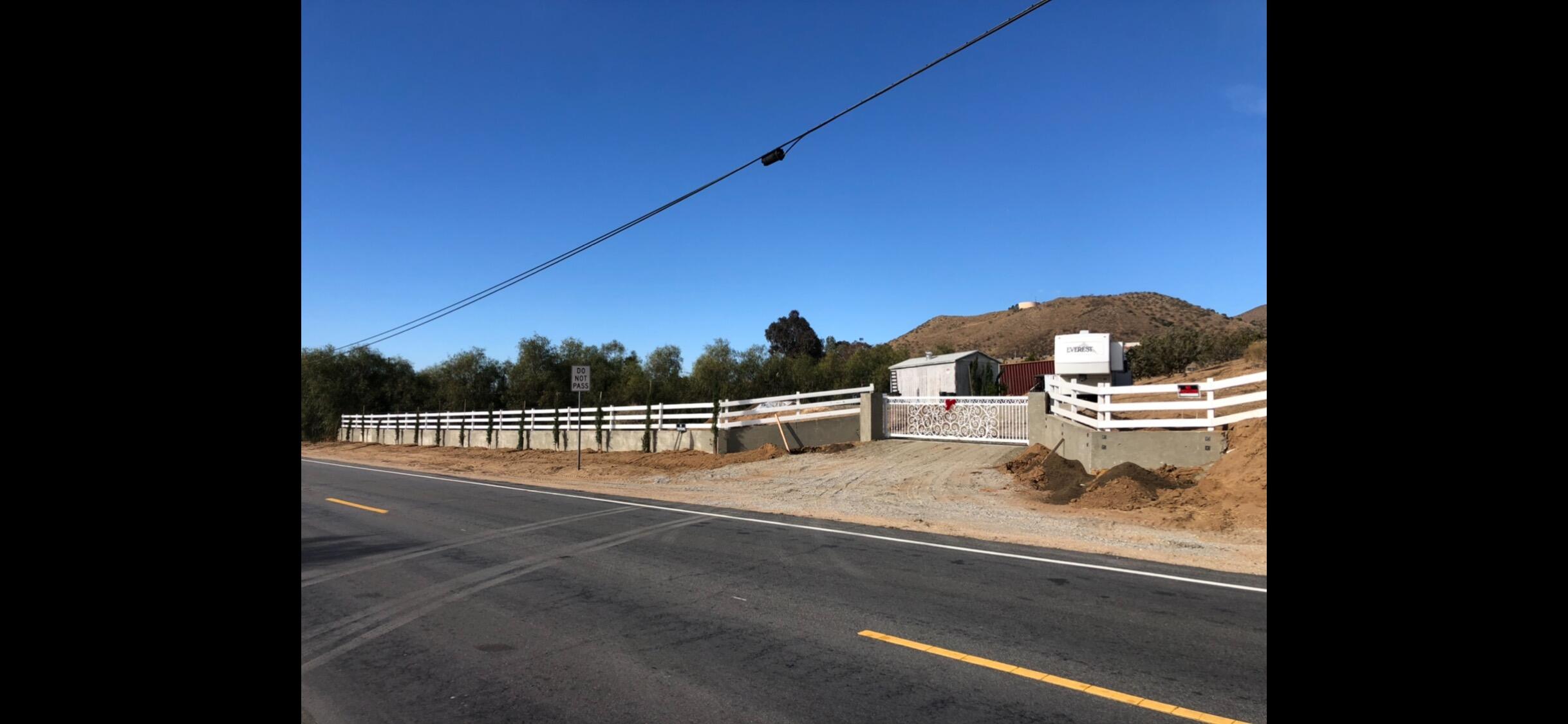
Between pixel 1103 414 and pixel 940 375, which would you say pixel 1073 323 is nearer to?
pixel 940 375

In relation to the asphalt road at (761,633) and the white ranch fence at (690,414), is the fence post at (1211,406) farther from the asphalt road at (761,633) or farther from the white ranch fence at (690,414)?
the white ranch fence at (690,414)

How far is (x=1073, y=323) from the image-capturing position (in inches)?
3659

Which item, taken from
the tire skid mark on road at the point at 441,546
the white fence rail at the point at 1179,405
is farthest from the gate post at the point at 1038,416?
the tire skid mark on road at the point at 441,546

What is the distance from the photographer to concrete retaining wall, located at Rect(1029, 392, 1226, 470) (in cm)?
1461

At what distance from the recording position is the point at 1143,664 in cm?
516

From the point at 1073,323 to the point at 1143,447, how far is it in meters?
82.1

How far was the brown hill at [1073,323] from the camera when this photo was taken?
86938mm

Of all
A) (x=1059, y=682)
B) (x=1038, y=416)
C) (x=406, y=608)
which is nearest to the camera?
(x=1059, y=682)

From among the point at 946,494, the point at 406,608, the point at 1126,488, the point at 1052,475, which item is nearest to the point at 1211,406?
the point at 1126,488

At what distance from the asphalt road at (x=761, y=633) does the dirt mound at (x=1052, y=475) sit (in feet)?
16.1
